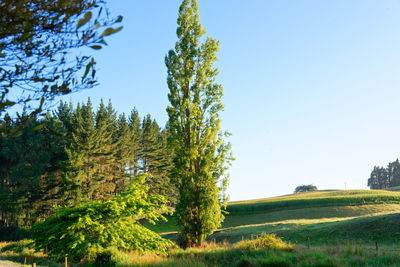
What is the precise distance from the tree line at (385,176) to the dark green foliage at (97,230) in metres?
112

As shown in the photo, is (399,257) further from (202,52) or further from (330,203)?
(330,203)

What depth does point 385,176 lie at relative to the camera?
4368 inches

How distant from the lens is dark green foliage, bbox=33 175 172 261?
1579cm

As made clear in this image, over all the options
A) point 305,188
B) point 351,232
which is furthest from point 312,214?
point 305,188

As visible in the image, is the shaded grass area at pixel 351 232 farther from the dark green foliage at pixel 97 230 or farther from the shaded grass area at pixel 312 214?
the shaded grass area at pixel 312 214

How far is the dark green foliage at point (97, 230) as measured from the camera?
15.8m

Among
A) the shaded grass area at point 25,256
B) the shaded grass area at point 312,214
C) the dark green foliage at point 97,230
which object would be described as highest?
the dark green foliage at point 97,230

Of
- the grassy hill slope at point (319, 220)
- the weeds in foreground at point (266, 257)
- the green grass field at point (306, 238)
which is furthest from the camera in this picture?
the grassy hill slope at point (319, 220)

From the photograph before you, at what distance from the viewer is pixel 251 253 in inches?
575

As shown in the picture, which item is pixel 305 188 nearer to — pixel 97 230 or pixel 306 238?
pixel 306 238

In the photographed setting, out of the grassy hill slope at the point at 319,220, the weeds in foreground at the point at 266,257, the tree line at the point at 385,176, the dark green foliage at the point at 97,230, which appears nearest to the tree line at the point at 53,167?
the grassy hill slope at the point at 319,220

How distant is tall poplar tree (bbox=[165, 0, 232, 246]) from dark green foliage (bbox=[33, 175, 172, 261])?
2596mm

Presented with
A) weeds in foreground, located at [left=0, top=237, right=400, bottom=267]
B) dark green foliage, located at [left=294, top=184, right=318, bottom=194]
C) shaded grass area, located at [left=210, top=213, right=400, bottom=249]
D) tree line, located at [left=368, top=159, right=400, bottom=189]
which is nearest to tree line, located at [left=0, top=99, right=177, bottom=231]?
shaded grass area, located at [left=210, top=213, right=400, bottom=249]

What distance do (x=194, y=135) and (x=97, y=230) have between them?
25.1 feet
